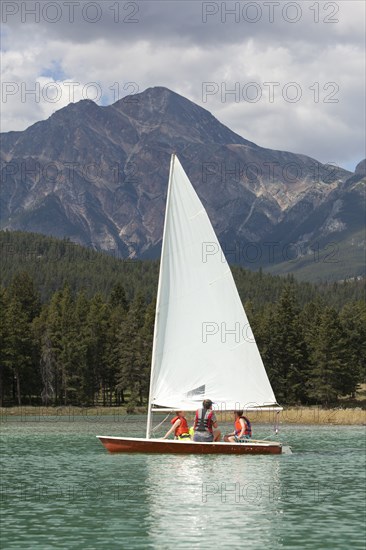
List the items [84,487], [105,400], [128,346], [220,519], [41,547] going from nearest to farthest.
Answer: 1. [41,547]
2. [220,519]
3. [84,487]
4. [128,346]
5. [105,400]

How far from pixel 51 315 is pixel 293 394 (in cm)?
3500

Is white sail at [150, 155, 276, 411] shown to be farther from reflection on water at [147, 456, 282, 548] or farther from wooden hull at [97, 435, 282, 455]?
reflection on water at [147, 456, 282, 548]

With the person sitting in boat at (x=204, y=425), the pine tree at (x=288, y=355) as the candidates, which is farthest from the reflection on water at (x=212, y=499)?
the pine tree at (x=288, y=355)

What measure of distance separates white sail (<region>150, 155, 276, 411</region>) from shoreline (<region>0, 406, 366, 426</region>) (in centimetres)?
2203

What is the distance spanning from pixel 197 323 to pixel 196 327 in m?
0.22

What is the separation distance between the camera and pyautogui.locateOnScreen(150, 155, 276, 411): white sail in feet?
143

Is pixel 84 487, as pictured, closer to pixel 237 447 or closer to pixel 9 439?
pixel 237 447

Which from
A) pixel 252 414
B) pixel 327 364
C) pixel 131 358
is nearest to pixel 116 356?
pixel 131 358

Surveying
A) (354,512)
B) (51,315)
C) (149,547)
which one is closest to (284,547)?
(149,547)

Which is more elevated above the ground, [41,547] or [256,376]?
[256,376]

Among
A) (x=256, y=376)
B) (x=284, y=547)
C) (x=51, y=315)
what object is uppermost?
(x=51, y=315)

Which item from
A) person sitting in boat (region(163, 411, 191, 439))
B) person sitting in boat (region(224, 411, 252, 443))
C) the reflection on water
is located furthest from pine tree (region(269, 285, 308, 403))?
the reflection on water

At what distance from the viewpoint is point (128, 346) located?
116062 mm

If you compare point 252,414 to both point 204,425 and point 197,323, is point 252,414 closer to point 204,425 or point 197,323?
point 197,323
